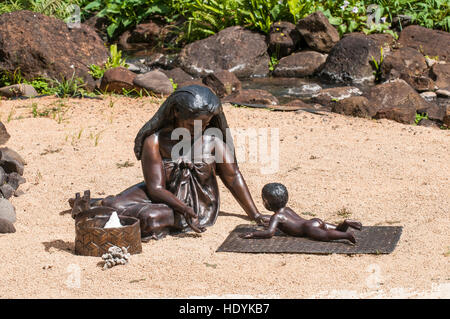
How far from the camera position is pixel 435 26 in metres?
15.8

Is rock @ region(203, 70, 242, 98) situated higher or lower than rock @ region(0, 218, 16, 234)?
higher

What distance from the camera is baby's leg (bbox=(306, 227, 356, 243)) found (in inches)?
212

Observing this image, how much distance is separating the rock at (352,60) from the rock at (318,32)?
85 centimetres

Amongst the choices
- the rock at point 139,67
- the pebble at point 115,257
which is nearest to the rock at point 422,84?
the rock at point 139,67

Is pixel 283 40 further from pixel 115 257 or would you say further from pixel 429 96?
pixel 115 257

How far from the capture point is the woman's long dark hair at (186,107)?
18.7 ft

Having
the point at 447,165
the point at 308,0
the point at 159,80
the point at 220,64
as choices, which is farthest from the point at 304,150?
the point at 308,0

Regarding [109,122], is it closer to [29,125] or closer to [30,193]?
[29,125]

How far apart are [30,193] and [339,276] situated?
343 centimetres

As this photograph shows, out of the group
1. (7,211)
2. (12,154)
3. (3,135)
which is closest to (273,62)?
(3,135)

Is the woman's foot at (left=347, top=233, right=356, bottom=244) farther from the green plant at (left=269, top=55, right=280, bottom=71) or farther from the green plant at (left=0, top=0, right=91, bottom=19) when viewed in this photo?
the green plant at (left=0, top=0, right=91, bottom=19)

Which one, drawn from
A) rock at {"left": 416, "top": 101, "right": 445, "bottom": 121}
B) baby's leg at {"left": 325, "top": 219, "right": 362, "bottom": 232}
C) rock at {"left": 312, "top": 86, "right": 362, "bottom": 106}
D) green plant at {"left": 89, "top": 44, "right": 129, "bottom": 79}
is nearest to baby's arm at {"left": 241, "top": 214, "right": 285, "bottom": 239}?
baby's leg at {"left": 325, "top": 219, "right": 362, "bottom": 232}

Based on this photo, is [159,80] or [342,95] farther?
[342,95]

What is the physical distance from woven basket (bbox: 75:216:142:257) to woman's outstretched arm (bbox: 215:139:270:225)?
1.00 meters
